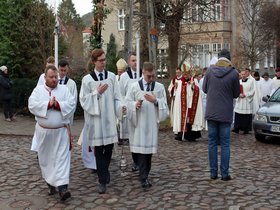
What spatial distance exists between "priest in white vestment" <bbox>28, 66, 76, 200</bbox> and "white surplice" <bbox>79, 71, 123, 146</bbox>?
370 millimetres

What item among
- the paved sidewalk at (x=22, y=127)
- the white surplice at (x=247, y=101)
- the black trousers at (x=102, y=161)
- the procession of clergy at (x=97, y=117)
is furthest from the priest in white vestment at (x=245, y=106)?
the black trousers at (x=102, y=161)

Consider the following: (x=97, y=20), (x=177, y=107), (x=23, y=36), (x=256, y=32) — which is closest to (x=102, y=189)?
(x=177, y=107)

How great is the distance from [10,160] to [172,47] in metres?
16.3

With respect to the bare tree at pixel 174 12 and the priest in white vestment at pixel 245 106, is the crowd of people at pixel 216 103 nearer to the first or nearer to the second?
the priest in white vestment at pixel 245 106

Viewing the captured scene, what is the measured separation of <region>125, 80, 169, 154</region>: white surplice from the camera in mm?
7301

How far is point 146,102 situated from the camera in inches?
291

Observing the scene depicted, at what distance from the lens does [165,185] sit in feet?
24.6

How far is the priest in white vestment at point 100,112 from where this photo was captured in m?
7.07

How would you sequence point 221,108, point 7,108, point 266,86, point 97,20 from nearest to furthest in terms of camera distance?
point 221,108, point 97,20, point 266,86, point 7,108

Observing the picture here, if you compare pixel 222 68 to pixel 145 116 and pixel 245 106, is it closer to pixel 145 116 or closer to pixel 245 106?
pixel 145 116

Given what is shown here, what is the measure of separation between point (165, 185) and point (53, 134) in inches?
77.1

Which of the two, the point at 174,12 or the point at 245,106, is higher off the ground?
the point at 174,12

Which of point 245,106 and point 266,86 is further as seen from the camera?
point 266,86

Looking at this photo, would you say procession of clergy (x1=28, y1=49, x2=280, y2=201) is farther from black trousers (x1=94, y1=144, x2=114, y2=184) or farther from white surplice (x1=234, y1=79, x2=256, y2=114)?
white surplice (x1=234, y1=79, x2=256, y2=114)
